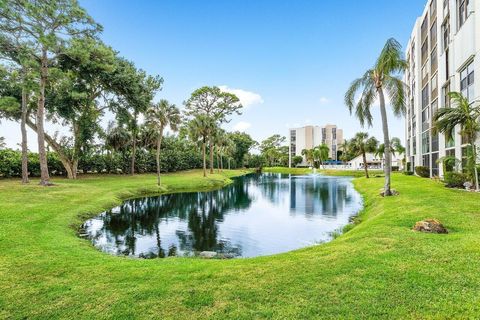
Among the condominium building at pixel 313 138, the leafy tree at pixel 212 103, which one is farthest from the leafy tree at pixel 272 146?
the leafy tree at pixel 212 103

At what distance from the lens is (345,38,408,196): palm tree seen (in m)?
17.6

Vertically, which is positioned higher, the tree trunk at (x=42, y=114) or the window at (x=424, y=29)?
the window at (x=424, y=29)

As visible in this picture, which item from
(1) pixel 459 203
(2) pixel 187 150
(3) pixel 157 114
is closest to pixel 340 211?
(1) pixel 459 203

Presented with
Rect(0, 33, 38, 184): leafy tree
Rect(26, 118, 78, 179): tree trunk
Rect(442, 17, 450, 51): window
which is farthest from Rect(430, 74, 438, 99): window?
Rect(26, 118, 78, 179): tree trunk

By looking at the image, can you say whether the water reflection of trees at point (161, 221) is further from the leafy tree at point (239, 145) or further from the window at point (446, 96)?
the leafy tree at point (239, 145)

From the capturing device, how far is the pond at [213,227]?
11609 millimetres

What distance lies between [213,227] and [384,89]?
14.2 meters

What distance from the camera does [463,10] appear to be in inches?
849

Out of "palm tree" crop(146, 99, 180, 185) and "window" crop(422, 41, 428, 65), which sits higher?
"window" crop(422, 41, 428, 65)

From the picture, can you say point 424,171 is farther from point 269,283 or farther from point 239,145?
point 239,145

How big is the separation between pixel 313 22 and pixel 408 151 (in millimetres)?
33412

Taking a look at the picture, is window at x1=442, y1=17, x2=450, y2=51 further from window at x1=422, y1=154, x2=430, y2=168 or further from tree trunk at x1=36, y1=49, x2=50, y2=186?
tree trunk at x1=36, y1=49, x2=50, y2=186

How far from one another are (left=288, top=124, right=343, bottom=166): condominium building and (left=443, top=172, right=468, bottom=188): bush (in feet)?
270

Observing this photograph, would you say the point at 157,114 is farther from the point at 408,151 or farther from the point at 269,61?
the point at 408,151
